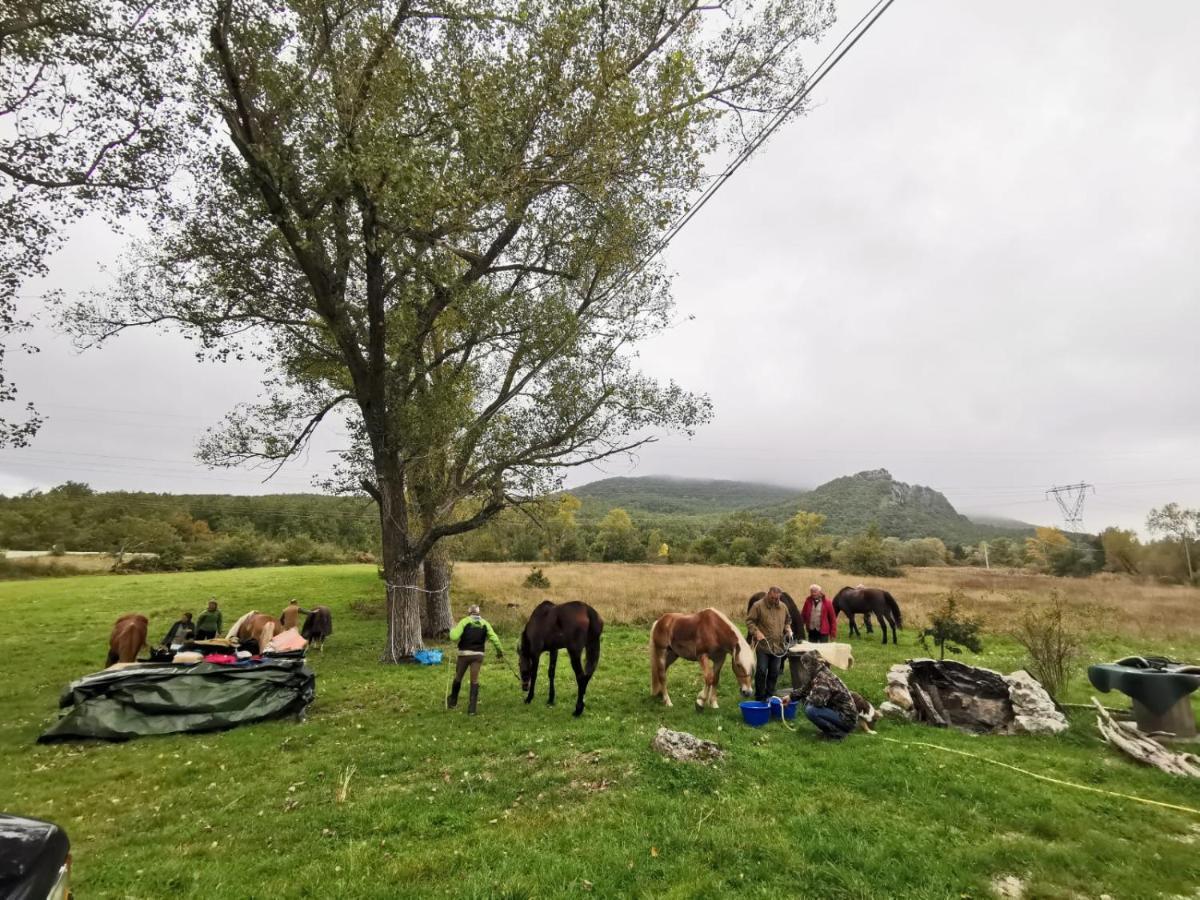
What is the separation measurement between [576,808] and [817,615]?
40.7 feet

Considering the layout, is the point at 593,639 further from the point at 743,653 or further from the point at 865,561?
the point at 865,561

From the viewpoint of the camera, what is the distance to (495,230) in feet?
46.0

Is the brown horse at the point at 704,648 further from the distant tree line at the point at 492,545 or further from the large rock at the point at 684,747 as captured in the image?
the distant tree line at the point at 492,545

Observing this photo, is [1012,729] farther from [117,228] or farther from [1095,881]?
[117,228]

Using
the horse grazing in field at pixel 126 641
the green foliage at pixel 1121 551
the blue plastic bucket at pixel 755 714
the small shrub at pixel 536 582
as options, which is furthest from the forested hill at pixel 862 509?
the blue plastic bucket at pixel 755 714

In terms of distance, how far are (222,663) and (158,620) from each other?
59.0 ft

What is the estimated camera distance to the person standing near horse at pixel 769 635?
428 inches

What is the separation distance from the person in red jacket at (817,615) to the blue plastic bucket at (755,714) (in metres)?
7.66

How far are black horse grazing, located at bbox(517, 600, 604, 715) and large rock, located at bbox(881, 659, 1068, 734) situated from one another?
5397 mm

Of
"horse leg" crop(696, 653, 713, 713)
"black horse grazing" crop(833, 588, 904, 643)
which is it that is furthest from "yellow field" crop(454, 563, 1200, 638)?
"horse leg" crop(696, 653, 713, 713)

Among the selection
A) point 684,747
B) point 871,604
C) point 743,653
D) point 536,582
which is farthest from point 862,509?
point 684,747

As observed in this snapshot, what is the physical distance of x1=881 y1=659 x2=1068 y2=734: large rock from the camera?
938 centimetres

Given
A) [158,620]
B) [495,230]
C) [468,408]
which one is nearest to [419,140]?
[495,230]

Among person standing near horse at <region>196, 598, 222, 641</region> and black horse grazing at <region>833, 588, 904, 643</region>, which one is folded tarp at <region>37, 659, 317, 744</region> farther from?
black horse grazing at <region>833, 588, 904, 643</region>
